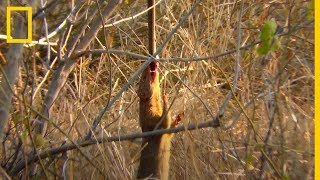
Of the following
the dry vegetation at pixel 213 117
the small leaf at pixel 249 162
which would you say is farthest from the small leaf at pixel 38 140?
the small leaf at pixel 249 162

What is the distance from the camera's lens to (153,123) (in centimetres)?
293

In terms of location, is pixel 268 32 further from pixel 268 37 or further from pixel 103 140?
pixel 103 140

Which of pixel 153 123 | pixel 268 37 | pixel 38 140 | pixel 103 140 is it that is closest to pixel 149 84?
pixel 153 123

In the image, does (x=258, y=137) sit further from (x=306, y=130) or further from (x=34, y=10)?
(x=34, y=10)

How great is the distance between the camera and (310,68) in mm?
3121

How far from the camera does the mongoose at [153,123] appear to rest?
291 cm

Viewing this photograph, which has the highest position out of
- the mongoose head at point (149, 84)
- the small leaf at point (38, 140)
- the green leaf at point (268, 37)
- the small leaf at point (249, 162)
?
the green leaf at point (268, 37)

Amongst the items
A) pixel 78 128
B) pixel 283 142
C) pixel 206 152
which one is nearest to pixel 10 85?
pixel 78 128

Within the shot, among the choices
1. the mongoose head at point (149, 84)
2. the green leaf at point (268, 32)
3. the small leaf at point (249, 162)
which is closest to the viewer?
the green leaf at point (268, 32)

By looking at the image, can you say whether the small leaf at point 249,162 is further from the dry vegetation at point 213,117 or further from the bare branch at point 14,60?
the bare branch at point 14,60

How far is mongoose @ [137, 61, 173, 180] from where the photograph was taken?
2910 millimetres

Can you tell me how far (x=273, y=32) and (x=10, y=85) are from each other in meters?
0.98

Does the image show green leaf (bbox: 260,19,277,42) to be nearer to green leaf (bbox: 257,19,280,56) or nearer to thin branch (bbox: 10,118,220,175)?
green leaf (bbox: 257,19,280,56)

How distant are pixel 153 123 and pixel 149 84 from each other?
Result: 15cm
